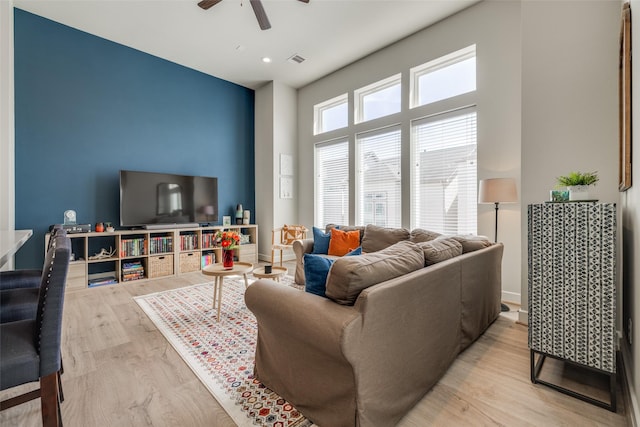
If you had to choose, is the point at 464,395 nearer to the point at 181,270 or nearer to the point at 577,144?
the point at 577,144

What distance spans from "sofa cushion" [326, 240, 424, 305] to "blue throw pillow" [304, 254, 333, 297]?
4.2 inches

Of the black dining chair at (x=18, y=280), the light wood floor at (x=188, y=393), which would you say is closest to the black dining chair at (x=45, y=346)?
the light wood floor at (x=188, y=393)

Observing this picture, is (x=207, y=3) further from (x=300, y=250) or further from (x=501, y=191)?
(x=501, y=191)

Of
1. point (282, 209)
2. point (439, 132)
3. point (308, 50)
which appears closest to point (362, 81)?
point (308, 50)

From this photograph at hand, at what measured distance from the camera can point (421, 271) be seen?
1598mm

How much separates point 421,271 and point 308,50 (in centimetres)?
400

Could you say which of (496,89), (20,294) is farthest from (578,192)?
(20,294)

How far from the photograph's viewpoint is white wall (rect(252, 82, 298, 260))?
542 centimetres

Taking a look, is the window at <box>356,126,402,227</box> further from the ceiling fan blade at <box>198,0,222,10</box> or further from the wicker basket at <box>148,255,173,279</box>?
the wicker basket at <box>148,255,173,279</box>

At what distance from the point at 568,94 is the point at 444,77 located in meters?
1.76

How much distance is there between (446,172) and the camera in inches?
146

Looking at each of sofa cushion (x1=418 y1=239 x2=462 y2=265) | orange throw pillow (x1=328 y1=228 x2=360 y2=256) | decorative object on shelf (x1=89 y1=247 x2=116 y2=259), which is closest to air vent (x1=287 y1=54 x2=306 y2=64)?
orange throw pillow (x1=328 y1=228 x2=360 y2=256)

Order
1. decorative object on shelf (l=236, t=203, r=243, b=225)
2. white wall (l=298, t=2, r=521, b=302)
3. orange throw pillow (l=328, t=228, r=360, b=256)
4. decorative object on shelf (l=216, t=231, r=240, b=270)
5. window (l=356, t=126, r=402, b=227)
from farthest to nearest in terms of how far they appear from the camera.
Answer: decorative object on shelf (l=236, t=203, r=243, b=225) → window (l=356, t=126, r=402, b=227) → orange throw pillow (l=328, t=228, r=360, b=256) → white wall (l=298, t=2, r=521, b=302) → decorative object on shelf (l=216, t=231, r=240, b=270)

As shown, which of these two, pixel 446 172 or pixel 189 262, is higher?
pixel 446 172
